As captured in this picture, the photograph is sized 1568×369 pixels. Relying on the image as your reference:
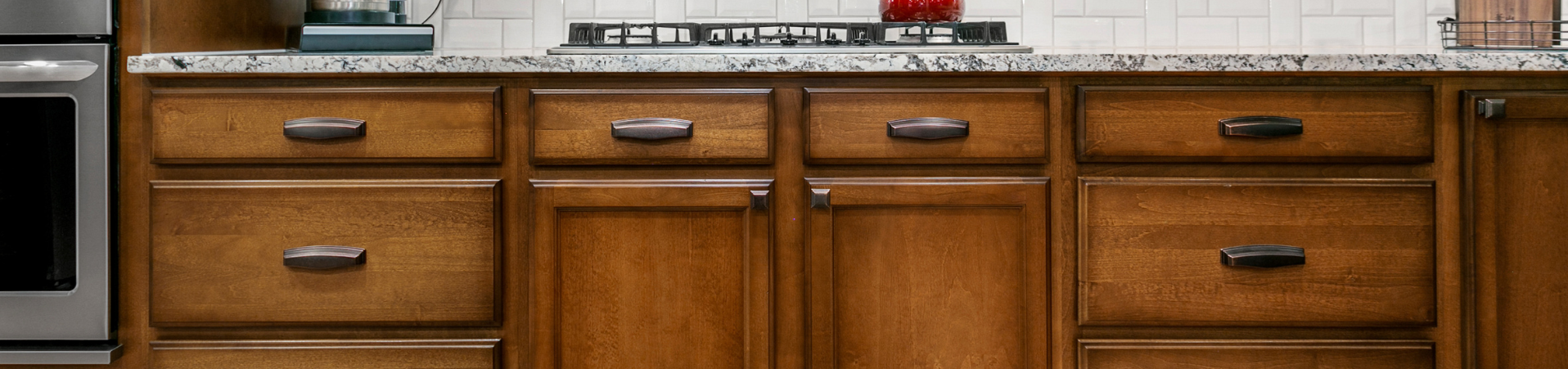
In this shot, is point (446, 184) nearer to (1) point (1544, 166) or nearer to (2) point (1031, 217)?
(2) point (1031, 217)

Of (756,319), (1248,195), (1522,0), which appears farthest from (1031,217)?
(1522,0)

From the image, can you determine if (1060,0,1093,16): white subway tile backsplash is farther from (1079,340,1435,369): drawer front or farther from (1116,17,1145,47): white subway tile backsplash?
(1079,340,1435,369): drawer front

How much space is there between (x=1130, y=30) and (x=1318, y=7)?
0.41 metres

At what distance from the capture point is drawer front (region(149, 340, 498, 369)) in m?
1.15

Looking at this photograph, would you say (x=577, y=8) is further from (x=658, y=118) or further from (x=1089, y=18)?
(x=1089, y=18)

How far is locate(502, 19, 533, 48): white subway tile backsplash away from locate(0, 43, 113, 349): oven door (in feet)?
2.54

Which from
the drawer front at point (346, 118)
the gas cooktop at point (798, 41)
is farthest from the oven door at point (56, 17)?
the gas cooktop at point (798, 41)

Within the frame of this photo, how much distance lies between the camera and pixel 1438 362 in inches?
44.8

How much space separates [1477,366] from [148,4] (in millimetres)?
1885

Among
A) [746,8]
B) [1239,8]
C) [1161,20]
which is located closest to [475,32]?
[746,8]

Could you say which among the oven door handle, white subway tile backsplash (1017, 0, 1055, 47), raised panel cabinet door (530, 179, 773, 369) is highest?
white subway tile backsplash (1017, 0, 1055, 47)

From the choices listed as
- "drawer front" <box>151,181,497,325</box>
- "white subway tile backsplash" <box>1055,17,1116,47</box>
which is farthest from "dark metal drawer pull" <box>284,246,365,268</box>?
"white subway tile backsplash" <box>1055,17,1116,47</box>

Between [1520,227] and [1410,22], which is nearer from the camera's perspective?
[1520,227]

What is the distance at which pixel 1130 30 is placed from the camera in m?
1.83
